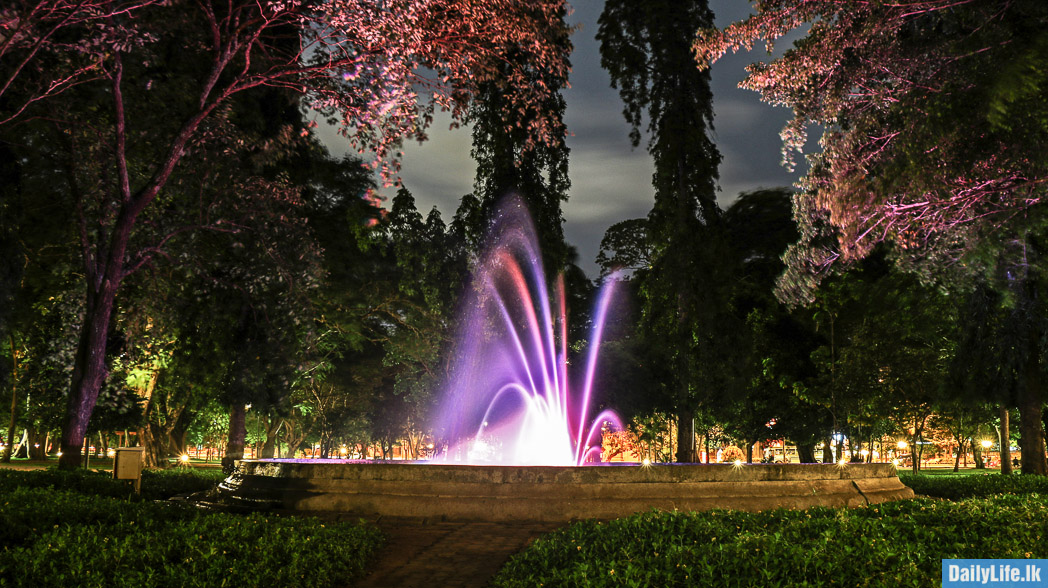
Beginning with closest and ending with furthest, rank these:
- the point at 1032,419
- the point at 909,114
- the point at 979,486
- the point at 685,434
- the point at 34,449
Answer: the point at 909,114 → the point at 979,486 → the point at 1032,419 → the point at 685,434 → the point at 34,449

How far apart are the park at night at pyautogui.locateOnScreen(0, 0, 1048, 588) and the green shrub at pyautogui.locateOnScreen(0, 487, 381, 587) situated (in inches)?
1.5

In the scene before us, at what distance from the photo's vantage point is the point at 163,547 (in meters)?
6.00

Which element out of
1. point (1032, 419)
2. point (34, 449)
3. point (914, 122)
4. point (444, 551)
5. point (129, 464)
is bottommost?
point (34, 449)

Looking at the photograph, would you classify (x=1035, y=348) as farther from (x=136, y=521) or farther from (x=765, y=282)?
(x=136, y=521)

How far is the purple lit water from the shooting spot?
2216 centimetres

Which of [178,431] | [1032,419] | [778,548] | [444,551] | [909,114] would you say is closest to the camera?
[778,548]

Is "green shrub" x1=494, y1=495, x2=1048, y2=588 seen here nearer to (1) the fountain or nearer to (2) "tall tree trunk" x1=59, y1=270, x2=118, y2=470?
(1) the fountain

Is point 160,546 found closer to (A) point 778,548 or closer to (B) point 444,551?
(B) point 444,551

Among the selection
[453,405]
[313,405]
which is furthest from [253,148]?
[313,405]

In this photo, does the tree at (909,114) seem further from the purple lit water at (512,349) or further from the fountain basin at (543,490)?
the purple lit water at (512,349)

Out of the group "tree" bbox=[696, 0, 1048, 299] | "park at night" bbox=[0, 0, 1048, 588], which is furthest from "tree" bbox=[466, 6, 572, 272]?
"tree" bbox=[696, 0, 1048, 299]

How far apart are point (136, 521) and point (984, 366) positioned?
21.8 metres

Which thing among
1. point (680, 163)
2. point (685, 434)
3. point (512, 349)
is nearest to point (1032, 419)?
point (685, 434)

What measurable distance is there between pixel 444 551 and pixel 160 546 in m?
2.81
